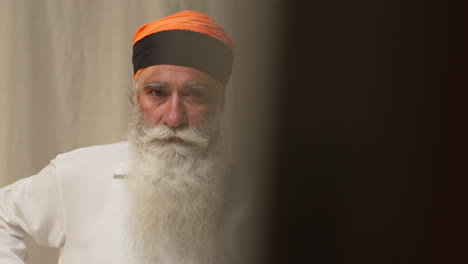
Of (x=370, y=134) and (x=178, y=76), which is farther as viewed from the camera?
(x=178, y=76)

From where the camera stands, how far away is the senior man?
0.77 meters

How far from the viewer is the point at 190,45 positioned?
77cm

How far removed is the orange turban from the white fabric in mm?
223

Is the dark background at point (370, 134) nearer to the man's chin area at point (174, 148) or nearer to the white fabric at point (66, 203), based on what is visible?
the man's chin area at point (174, 148)

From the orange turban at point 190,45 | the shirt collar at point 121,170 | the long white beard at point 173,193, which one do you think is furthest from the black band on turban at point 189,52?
the shirt collar at point 121,170

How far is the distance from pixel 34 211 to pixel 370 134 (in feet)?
2.28

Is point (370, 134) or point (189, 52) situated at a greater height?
point (189, 52)

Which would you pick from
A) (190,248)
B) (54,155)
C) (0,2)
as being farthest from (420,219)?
(0,2)

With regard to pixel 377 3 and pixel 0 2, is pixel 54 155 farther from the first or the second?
pixel 377 3

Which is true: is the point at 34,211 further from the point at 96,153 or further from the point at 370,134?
the point at 370,134

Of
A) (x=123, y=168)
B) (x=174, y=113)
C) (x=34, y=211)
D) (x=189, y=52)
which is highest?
(x=189, y=52)

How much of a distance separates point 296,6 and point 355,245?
0.36 meters

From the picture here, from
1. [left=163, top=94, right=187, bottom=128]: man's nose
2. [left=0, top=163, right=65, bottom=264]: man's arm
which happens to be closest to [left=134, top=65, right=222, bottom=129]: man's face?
[left=163, top=94, right=187, bottom=128]: man's nose

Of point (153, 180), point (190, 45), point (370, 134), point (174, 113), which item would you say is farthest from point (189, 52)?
point (370, 134)
